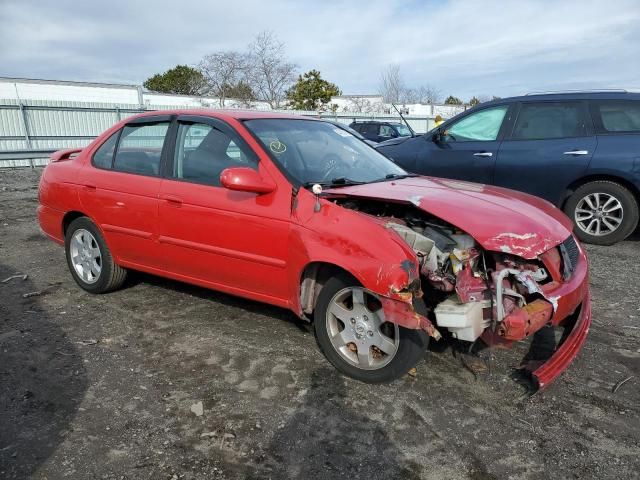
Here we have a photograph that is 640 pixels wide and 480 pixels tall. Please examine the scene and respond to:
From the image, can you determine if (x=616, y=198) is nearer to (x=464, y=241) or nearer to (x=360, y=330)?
(x=464, y=241)

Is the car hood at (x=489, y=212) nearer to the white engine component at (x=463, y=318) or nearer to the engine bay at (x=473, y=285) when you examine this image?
the engine bay at (x=473, y=285)

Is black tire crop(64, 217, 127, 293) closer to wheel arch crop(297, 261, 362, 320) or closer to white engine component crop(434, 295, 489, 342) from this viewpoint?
wheel arch crop(297, 261, 362, 320)

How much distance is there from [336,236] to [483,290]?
2.95 ft

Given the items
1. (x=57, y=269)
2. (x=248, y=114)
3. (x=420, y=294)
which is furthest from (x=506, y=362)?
(x=57, y=269)

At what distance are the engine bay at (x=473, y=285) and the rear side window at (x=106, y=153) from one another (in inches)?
90.8

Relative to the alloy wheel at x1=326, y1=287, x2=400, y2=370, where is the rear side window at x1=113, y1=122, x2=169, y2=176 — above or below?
above

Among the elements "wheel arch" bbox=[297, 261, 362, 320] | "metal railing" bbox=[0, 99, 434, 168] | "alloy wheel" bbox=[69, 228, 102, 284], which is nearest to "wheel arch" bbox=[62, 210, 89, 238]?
"alloy wheel" bbox=[69, 228, 102, 284]

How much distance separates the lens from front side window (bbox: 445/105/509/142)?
657 centimetres

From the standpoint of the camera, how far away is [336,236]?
2.92 metres

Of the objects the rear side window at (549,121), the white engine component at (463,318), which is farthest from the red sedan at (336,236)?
the rear side window at (549,121)

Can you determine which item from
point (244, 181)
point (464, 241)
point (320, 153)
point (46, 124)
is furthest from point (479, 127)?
point (46, 124)

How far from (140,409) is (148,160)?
2.10 metres

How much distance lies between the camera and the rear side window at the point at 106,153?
4316 millimetres

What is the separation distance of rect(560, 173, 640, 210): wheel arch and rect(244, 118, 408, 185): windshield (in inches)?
122
